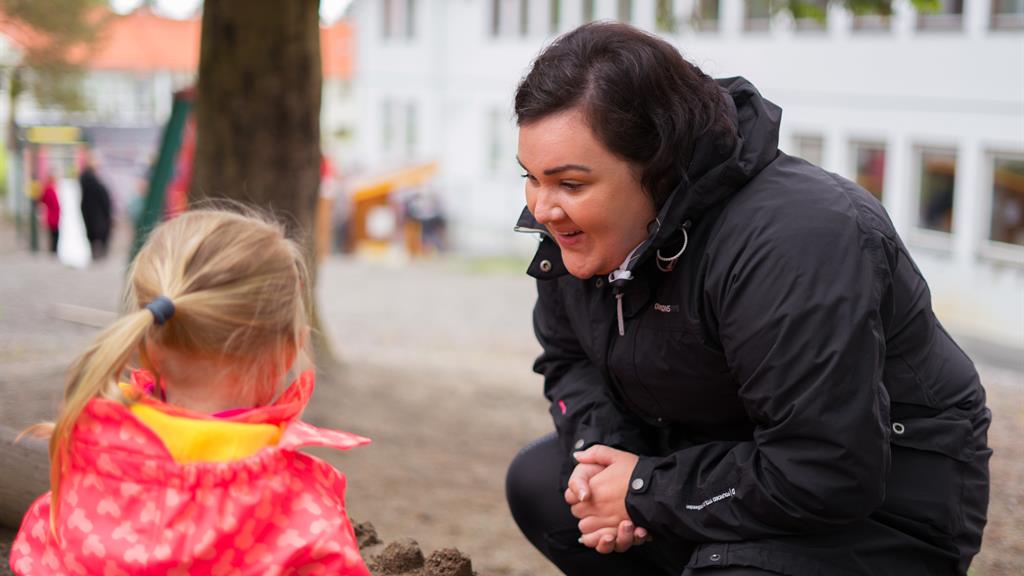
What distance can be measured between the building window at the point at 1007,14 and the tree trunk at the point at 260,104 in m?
12.2

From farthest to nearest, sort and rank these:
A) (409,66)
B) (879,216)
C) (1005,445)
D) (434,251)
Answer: (409,66) < (434,251) < (1005,445) < (879,216)

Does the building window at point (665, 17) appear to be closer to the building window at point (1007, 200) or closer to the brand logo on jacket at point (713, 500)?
the brand logo on jacket at point (713, 500)

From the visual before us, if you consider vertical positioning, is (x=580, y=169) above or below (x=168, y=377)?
above

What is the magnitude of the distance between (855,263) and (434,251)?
2633cm

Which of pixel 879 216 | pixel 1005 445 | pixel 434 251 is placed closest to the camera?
pixel 879 216

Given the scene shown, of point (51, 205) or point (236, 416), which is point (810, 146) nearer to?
point (51, 205)

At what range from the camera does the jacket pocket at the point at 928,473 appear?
7.52ft

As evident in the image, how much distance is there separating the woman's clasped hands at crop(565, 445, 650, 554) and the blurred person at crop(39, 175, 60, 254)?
17.9 m

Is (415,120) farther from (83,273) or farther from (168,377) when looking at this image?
(168,377)

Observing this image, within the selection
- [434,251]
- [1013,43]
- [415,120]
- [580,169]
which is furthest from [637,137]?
[415,120]

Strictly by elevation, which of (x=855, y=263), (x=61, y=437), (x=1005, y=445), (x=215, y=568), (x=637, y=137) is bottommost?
(x=1005, y=445)

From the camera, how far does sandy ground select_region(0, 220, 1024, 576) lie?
14.8 ft

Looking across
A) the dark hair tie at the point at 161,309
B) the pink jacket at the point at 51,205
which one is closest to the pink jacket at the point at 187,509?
the dark hair tie at the point at 161,309

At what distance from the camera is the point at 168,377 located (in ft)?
6.96
